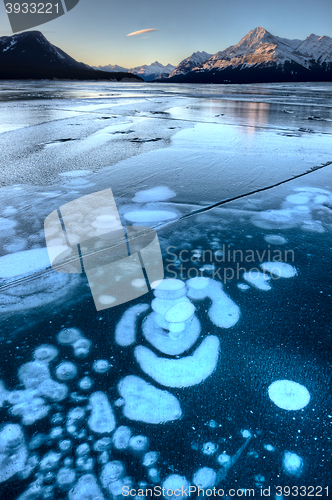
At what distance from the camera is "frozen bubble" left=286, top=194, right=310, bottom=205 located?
6.47ft

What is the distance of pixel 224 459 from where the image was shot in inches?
25.8

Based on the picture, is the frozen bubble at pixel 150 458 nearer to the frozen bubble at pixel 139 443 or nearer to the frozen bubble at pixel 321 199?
the frozen bubble at pixel 139 443

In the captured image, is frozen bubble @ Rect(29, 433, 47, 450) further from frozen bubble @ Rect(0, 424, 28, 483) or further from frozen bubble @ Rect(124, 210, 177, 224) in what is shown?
frozen bubble @ Rect(124, 210, 177, 224)

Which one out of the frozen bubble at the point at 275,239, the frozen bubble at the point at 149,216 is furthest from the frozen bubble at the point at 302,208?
the frozen bubble at the point at 149,216

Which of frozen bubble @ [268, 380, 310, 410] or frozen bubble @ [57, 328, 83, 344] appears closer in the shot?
frozen bubble @ [268, 380, 310, 410]

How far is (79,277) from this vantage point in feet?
4.02

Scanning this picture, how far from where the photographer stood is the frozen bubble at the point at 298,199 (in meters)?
1.97

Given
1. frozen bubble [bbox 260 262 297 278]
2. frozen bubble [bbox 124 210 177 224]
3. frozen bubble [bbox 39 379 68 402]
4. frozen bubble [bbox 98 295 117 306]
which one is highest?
frozen bubble [bbox 124 210 177 224]

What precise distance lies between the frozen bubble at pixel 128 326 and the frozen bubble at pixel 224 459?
0.40m

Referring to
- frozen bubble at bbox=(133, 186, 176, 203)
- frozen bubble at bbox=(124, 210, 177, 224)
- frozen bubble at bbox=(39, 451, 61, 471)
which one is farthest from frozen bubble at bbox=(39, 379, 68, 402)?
frozen bubble at bbox=(133, 186, 176, 203)

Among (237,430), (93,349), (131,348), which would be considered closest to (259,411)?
(237,430)

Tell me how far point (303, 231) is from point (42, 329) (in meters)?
1.37

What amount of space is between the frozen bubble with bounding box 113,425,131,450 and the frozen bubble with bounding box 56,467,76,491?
10 cm

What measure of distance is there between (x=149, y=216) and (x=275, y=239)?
729 mm
